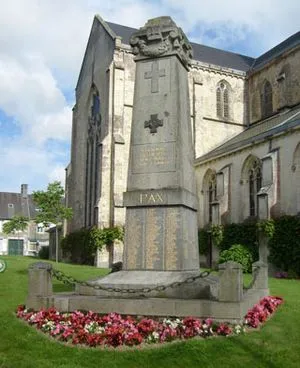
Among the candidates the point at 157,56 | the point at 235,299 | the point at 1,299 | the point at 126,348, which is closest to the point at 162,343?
the point at 126,348

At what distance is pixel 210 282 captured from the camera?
27.1 feet

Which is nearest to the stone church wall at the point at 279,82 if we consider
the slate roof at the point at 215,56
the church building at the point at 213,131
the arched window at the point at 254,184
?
the church building at the point at 213,131

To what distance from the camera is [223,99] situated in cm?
3641

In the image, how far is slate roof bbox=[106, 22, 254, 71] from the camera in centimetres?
3597

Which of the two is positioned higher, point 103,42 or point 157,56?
point 103,42

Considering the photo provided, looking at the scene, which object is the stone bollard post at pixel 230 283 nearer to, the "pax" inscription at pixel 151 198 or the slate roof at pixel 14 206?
the "pax" inscription at pixel 151 198

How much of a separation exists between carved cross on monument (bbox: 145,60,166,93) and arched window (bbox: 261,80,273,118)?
26.6 meters

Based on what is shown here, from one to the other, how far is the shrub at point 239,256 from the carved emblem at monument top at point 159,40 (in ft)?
47.5

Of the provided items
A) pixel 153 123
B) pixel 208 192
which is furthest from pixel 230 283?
pixel 208 192

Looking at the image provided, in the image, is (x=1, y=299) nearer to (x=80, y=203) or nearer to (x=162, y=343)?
(x=162, y=343)

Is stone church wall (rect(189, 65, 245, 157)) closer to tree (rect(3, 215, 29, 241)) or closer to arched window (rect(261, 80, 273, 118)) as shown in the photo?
arched window (rect(261, 80, 273, 118))

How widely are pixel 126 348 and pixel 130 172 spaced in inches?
159

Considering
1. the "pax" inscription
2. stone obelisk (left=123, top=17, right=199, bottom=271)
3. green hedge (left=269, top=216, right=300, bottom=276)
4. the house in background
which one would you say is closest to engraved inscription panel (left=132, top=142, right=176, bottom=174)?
stone obelisk (left=123, top=17, right=199, bottom=271)

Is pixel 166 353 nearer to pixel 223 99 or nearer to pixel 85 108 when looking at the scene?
pixel 223 99
